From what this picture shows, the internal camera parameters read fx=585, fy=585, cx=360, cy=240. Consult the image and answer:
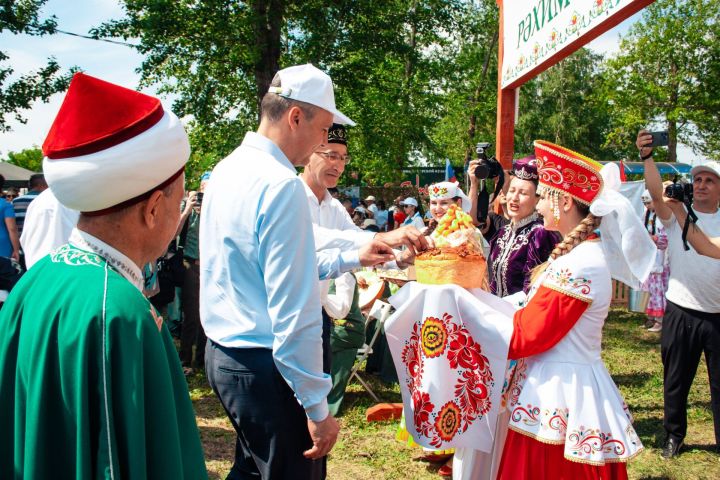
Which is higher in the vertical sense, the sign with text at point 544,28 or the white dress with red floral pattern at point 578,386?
the sign with text at point 544,28

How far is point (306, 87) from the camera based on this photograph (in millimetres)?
2307

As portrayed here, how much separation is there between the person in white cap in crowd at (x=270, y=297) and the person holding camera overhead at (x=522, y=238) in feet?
7.01

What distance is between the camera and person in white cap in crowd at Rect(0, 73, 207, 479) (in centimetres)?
121

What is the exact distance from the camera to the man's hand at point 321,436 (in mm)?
2105

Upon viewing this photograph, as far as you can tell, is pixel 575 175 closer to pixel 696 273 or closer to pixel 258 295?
pixel 258 295

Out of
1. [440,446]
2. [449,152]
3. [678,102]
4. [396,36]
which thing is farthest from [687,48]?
[440,446]

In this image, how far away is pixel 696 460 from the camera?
14.9ft

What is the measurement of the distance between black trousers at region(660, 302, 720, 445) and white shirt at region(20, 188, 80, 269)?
14.5 ft

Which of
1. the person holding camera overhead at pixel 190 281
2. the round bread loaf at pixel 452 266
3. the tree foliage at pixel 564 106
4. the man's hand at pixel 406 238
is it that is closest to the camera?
the man's hand at pixel 406 238

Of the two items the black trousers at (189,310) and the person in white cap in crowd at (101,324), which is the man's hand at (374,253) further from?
the black trousers at (189,310)

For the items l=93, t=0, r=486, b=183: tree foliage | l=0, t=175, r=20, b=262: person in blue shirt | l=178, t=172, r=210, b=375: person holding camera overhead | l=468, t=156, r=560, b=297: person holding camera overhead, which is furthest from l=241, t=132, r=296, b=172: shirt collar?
l=93, t=0, r=486, b=183: tree foliage

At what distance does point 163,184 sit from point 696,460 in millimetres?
4768

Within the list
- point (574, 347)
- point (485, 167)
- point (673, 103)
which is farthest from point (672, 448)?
point (673, 103)

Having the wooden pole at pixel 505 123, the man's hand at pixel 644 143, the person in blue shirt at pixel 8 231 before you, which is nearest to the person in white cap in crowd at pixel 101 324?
the man's hand at pixel 644 143
